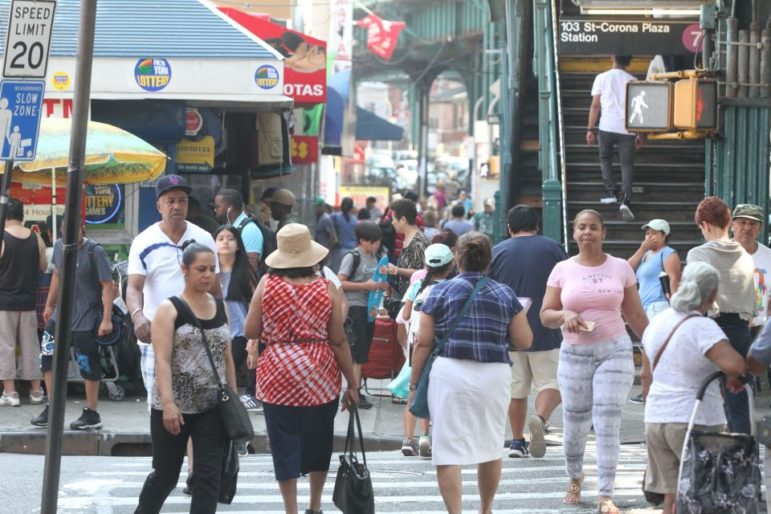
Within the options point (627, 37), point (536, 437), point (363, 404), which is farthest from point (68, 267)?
point (627, 37)

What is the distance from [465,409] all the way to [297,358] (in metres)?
0.95

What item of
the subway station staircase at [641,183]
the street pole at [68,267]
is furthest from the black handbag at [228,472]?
the subway station staircase at [641,183]

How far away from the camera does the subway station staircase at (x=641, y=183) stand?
1662cm

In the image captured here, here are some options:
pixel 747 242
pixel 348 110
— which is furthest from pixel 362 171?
pixel 747 242

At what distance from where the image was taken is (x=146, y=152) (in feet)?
43.9

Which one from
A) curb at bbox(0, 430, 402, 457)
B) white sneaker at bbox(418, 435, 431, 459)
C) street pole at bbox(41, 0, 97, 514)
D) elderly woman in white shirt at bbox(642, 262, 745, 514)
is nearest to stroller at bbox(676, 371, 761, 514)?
elderly woman in white shirt at bbox(642, 262, 745, 514)

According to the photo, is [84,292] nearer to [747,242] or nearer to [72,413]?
[72,413]

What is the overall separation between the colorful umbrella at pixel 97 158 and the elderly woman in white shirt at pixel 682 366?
677 centimetres

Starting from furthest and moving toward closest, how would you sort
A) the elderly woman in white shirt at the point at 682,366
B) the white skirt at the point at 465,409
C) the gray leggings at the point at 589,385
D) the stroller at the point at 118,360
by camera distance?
the stroller at the point at 118,360 → the gray leggings at the point at 589,385 → the white skirt at the point at 465,409 → the elderly woman in white shirt at the point at 682,366

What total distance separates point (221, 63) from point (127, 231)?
6.57 ft

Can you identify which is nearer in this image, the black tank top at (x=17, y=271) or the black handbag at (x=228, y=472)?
the black handbag at (x=228, y=472)

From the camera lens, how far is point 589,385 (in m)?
9.03

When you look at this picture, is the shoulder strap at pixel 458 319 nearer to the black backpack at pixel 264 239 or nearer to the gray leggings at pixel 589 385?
the gray leggings at pixel 589 385

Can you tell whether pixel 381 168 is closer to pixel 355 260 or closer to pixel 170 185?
pixel 355 260
